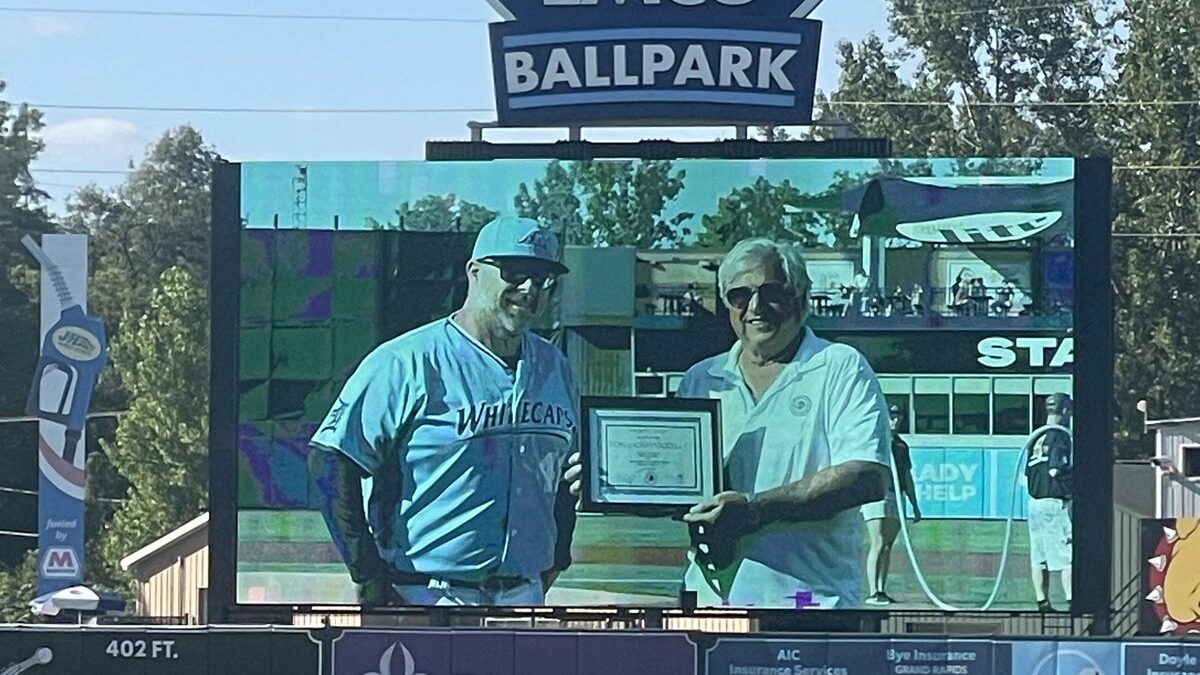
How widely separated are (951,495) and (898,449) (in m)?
0.56

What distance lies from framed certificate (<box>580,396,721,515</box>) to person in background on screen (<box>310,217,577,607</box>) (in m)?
0.22

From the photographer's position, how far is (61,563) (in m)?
30.6

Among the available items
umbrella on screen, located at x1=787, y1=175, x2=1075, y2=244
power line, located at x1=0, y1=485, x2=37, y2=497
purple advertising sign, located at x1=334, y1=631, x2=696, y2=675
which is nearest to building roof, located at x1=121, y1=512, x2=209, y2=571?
purple advertising sign, located at x1=334, y1=631, x2=696, y2=675

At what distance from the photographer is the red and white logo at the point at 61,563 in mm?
30391

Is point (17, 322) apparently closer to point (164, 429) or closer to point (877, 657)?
point (164, 429)

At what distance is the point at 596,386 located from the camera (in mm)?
19297

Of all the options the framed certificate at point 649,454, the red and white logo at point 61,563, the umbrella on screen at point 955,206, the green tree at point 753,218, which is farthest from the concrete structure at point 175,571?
the umbrella on screen at point 955,206

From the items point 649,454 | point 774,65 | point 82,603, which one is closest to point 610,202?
point 774,65

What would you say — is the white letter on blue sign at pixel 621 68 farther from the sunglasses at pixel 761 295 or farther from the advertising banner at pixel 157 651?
the advertising banner at pixel 157 651

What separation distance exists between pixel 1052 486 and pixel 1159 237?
2767 cm

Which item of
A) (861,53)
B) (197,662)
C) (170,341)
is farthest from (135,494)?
(197,662)

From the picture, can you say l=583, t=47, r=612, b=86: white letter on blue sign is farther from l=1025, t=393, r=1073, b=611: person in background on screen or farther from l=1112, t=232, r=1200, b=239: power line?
l=1112, t=232, r=1200, b=239: power line

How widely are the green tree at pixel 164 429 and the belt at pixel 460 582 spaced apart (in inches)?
1170

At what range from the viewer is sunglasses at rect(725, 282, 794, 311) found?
1920cm
